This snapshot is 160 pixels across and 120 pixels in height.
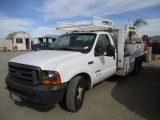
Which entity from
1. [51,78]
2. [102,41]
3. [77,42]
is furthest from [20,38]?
[51,78]

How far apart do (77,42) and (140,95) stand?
2527 mm

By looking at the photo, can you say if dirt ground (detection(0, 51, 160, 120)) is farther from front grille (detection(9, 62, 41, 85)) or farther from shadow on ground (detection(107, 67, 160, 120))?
front grille (detection(9, 62, 41, 85))

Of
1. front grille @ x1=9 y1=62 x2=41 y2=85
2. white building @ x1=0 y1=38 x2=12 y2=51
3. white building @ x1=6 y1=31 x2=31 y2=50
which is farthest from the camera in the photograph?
white building @ x1=0 y1=38 x2=12 y2=51

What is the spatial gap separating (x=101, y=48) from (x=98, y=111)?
69.8 inches

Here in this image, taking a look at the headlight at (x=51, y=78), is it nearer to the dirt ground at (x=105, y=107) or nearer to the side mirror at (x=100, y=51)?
the dirt ground at (x=105, y=107)

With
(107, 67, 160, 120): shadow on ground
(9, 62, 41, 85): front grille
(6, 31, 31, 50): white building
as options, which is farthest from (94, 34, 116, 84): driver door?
(6, 31, 31, 50): white building

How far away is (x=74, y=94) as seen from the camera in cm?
362

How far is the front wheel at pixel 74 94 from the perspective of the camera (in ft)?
11.9

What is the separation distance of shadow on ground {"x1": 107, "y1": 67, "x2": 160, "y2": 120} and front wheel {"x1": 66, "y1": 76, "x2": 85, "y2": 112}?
4.35 ft

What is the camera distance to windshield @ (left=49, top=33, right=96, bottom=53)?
14.7ft

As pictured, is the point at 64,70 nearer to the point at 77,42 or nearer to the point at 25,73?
the point at 25,73

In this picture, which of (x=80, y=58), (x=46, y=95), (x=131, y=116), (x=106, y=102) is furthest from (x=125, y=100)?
(x=46, y=95)

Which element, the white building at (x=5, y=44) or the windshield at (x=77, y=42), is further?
the white building at (x=5, y=44)

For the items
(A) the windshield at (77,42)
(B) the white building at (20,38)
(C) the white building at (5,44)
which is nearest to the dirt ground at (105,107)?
(A) the windshield at (77,42)
